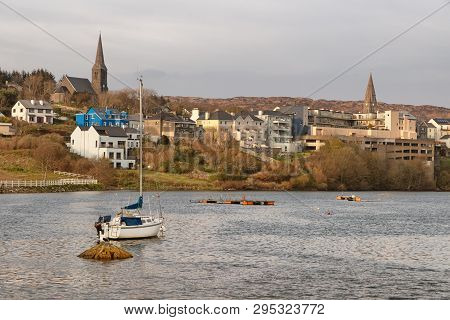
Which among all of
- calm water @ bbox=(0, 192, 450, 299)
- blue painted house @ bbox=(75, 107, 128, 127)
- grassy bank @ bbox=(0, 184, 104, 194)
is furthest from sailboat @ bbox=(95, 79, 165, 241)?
blue painted house @ bbox=(75, 107, 128, 127)

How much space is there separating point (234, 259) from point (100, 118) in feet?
449

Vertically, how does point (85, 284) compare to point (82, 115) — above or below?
below

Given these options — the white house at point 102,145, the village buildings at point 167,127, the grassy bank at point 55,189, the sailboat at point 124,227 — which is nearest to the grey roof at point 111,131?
the white house at point 102,145

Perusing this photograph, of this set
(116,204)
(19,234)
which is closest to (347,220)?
(116,204)

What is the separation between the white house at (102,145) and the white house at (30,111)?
992 inches

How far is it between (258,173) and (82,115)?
163 ft

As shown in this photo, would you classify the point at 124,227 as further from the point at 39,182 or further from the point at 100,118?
the point at 100,118

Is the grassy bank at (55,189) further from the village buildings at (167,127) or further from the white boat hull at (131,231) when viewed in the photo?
the white boat hull at (131,231)

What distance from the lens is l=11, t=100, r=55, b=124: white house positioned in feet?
595

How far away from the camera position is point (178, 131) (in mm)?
190750

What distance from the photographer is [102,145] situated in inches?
6220

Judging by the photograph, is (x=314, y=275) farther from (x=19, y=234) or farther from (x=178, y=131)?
(x=178, y=131)

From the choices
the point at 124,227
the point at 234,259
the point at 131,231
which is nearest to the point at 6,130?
the point at 131,231

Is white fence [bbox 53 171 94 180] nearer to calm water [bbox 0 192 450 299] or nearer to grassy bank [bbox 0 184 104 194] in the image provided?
grassy bank [bbox 0 184 104 194]
